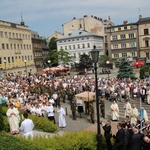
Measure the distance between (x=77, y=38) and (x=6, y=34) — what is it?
29.4 m

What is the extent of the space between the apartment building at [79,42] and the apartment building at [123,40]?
18.1 ft

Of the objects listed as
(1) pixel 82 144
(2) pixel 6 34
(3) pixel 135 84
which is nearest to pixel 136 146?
(1) pixel 82 144

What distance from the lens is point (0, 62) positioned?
66.2m

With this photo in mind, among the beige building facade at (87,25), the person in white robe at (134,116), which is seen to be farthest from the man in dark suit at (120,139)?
the beige building facade at (87,25)

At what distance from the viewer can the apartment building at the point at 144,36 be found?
8312 centimetres

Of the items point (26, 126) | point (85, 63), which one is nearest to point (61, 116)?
point (26, 126)

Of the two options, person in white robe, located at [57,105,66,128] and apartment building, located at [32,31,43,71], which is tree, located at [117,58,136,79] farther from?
apartment building, located at [32,31,43,71]

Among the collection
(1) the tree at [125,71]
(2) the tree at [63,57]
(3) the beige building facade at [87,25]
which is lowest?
(1) the tree at [125,71]

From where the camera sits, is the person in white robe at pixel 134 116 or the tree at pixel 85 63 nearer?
the person in white robe at pixel 134 116

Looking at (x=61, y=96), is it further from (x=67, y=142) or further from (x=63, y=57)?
(x=63, y=57)

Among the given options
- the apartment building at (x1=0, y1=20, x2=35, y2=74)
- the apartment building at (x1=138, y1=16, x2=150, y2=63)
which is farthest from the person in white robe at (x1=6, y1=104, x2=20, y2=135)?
the apartment building at (x1=138, y1=16, x2=150, y2=63)

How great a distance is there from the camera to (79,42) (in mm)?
93688

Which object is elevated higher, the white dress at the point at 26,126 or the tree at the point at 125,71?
the tree at the point at 125,71

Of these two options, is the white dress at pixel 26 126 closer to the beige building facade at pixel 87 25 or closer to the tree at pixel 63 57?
the tree at pixel 63 57
